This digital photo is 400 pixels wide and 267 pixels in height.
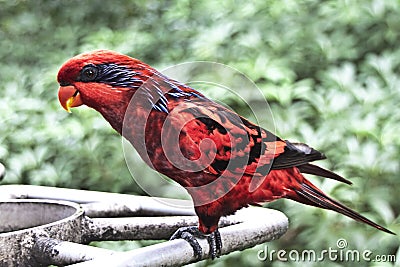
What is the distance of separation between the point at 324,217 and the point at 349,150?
21 cm

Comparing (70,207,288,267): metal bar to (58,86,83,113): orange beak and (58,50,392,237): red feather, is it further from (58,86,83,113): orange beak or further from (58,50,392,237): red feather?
(58,86,83,113): orange beak

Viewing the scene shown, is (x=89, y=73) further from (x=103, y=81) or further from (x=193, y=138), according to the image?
(x=193, y=138)

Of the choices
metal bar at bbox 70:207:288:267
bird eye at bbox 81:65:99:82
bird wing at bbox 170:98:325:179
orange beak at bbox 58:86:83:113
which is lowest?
metal bar at bbox 70:207:288:267

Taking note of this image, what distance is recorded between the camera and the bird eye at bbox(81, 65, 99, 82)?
705 millimetres

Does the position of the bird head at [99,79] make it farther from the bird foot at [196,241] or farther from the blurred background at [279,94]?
the blurred background at [279,94]

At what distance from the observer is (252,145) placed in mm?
735

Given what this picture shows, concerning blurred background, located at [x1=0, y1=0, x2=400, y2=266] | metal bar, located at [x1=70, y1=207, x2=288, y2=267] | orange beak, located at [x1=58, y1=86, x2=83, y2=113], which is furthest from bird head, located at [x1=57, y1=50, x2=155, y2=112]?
blurred background, located at [x1=0, y1=0, x2=400, y2=266]

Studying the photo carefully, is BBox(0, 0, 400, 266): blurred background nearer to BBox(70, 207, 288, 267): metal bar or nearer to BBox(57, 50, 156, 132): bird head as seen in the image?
BBox(70, 207, 288, 267): metal bar

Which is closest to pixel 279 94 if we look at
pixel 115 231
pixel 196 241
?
pixel 115 231

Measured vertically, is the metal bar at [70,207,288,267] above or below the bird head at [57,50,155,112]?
below

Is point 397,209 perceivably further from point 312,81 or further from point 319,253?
point 312,81

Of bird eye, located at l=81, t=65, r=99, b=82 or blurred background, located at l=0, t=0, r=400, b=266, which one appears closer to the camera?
bird eye, located at l=81, t=65, r=99, b=82

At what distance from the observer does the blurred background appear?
69.1 inches

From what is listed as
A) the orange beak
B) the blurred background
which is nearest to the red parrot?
the orange beak
